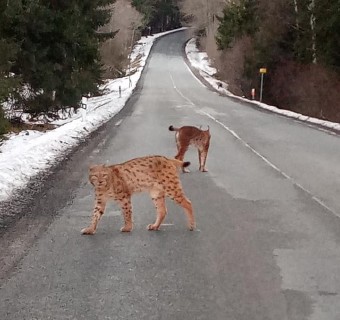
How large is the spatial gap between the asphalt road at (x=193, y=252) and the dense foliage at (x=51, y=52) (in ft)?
→ 39.0

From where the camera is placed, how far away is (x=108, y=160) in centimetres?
1389

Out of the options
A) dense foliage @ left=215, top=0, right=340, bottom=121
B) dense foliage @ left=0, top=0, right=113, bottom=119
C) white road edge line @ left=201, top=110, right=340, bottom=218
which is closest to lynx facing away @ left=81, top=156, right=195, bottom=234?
white road edge line @ left=201, top=110, right=340, bottom=218

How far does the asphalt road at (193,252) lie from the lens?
516 cm

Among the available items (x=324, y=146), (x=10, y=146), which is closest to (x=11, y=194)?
(x=10, y=146)

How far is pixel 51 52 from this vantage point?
85.9 feet

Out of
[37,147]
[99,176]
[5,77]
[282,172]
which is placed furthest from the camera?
[5,77]

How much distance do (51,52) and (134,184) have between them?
1961cm

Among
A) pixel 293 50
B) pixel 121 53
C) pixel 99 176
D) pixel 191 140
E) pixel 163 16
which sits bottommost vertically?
pixel 121 53

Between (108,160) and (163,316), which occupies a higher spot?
(163,316)

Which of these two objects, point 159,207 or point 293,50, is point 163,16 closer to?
point 293,50

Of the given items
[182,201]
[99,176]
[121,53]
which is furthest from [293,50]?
[99,176]

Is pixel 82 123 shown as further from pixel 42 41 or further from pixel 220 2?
pixel 220 2

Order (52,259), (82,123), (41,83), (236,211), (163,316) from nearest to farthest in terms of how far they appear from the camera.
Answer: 1. (163,316)
2. (52,259)
3. (236,211)
4. (82,123)
5. (41,83)

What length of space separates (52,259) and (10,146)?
12535 mm
